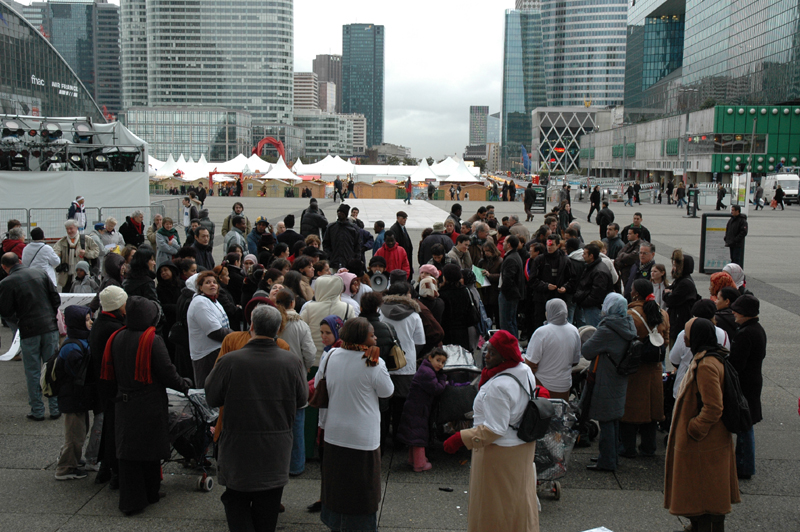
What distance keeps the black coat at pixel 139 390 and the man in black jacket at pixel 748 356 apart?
434 cm

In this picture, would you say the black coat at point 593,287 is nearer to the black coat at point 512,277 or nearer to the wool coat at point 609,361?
the black coat at point 512,277

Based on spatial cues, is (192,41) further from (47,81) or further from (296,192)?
(296,192)

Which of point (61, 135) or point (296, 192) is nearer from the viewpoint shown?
point (61, 135)

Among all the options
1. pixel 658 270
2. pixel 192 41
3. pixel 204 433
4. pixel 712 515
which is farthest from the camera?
pixel 192 41

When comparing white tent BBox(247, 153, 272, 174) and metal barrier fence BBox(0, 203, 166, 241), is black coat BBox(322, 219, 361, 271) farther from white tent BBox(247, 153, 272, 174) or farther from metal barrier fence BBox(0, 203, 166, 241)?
white tent BBox(247, 153, 272, 174)

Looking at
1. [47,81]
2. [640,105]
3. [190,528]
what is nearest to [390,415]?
[190,528]

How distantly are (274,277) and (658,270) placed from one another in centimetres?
480

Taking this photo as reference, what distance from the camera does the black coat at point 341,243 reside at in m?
11.8

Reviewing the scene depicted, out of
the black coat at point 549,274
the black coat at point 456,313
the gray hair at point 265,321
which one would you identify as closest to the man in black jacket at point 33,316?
the gray hair at point 265,321

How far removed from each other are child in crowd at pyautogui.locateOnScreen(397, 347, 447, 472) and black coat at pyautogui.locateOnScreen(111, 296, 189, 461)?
1.91 metres

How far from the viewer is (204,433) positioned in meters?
5.55

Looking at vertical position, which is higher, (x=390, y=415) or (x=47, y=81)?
(x=47, y=81)

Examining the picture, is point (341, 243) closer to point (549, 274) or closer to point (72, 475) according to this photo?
point (549, 274)

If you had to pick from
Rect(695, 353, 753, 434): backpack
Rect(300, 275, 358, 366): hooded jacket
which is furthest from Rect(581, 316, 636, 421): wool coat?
Rect(300, 275, 358, 366): hooded jacket
